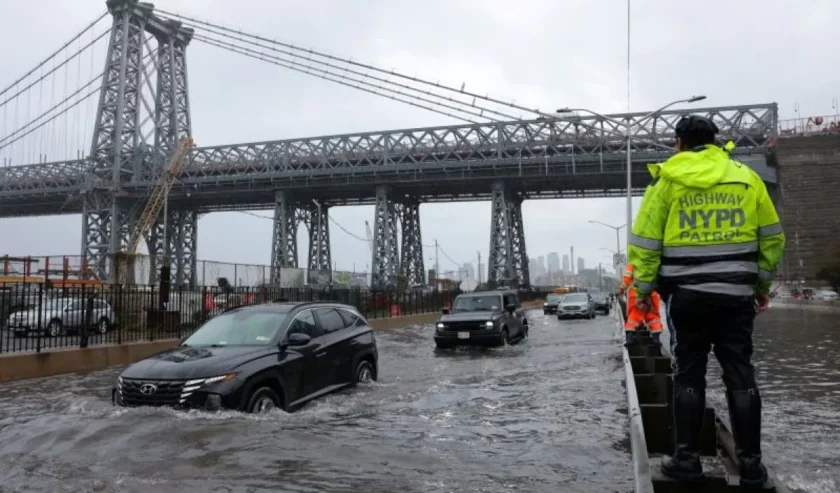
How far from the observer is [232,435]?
6715 mm

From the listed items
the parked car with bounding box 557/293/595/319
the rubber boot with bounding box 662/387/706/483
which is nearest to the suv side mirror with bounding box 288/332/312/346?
the rubber boot with bounding box 662/387/706/483

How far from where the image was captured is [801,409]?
8242mm

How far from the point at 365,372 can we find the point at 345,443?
149 inches

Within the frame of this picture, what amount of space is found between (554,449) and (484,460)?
836mm

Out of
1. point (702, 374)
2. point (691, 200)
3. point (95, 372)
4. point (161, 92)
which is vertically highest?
point (161, 92)

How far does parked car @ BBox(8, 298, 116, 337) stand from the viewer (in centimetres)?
1455

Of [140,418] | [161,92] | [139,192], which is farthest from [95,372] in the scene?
[161,92]

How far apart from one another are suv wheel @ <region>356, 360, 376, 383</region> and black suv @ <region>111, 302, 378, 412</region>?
Result: 2cm

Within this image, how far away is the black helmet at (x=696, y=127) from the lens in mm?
4070

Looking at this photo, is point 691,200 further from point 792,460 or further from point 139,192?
point 139,192

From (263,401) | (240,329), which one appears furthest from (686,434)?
(240,329)

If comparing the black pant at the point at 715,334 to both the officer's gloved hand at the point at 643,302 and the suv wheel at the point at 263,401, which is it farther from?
the suv wheel at the point at 263,401

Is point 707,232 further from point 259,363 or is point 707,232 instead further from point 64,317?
point 64,317

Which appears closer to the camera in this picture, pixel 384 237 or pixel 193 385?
pixel 193 385
